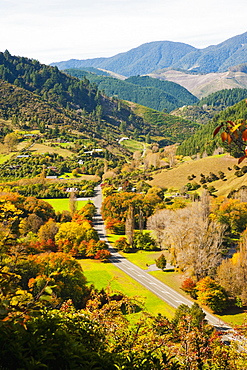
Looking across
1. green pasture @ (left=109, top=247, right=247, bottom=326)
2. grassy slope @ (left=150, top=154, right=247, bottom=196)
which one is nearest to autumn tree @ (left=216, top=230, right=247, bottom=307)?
green pasture @ (left=109, top=247, right=247, bottom=326)

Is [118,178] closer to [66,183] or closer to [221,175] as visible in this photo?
[66,183]

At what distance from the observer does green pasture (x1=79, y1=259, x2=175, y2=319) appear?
34938 millimetres

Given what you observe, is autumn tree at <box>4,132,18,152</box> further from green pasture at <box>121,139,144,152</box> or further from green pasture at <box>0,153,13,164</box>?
green pasture at <box>121,139,144,152</box>

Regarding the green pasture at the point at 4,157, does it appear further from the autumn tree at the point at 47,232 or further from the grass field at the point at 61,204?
the autumn tree at the point at 47,232

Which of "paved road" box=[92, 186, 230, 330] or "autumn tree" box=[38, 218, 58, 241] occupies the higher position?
"autumn tree" box=[38, 218, 58, 241]

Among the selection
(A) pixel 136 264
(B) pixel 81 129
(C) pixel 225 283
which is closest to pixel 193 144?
(B) pixel 81 129

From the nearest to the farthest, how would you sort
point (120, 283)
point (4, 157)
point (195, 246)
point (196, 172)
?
point (120, 283)
point (195, 246)
point (196, 172)
point (4, 157)

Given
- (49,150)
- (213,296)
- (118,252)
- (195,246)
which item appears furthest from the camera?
(49,150)

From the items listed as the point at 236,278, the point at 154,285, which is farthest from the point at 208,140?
the point at 236,278

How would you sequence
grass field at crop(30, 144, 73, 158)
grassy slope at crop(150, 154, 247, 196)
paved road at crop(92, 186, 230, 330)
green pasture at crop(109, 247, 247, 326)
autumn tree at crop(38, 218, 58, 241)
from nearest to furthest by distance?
green pasture at crop(109, 247, 247, 326) < paved road at crop(92, 186, 230, 330) < autumn tree at crop(38, 218, 58, 241) < grassy slope at crop(150, 154, 247, 196) < grass field at crop(30, 144, 73, 158)

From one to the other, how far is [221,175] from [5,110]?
132 m

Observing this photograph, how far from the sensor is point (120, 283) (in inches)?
1619

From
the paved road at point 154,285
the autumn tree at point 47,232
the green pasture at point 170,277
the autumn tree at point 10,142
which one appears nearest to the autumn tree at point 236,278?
the green pasture at point 170,277

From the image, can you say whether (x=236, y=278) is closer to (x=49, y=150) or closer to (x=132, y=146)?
(x=49, y=150)
